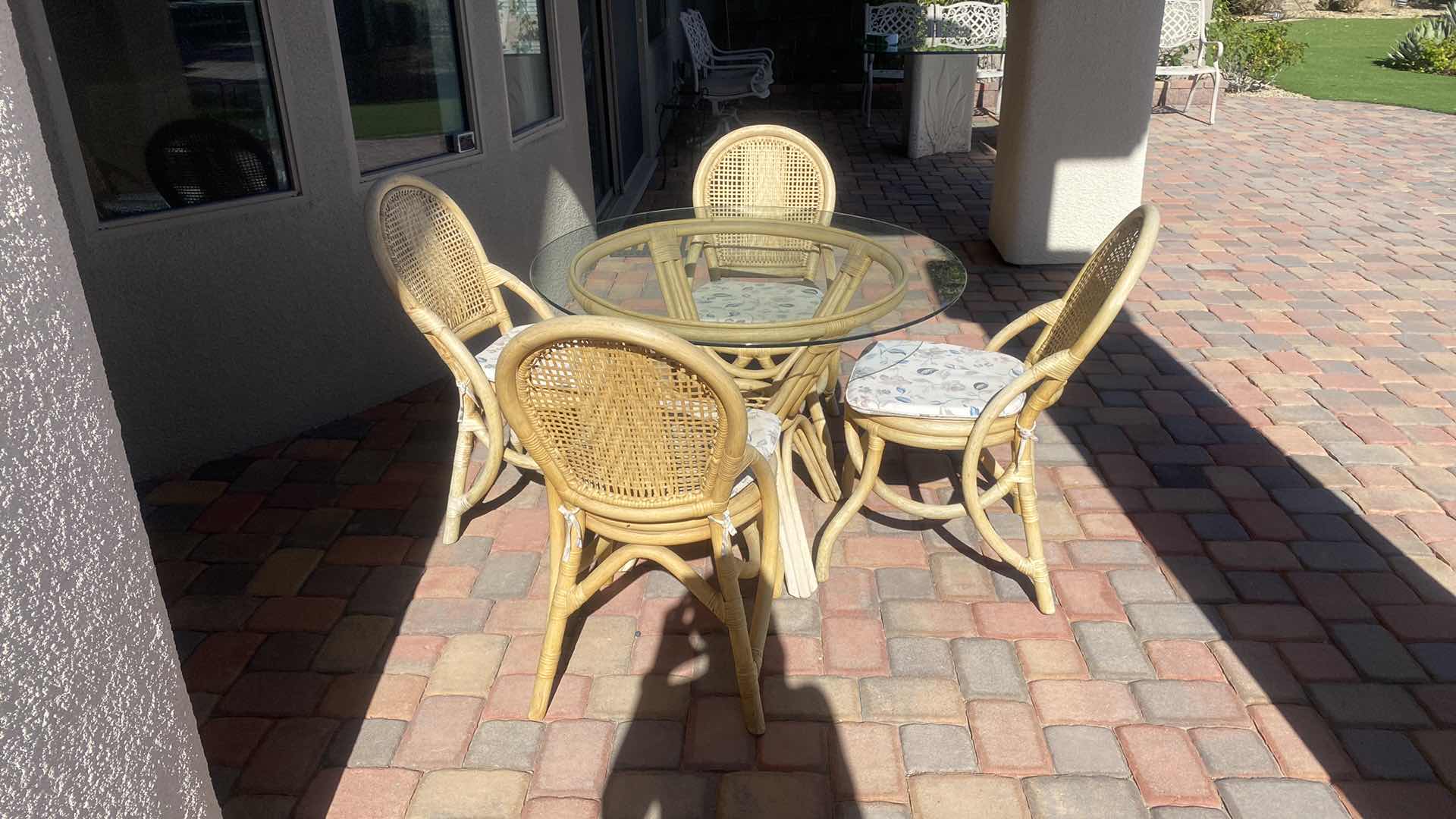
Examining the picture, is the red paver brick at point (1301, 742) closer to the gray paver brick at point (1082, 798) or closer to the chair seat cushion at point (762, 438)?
the gray paver brick at point (1082, 798)

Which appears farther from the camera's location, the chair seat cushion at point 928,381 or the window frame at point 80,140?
the window frame at point 80,140

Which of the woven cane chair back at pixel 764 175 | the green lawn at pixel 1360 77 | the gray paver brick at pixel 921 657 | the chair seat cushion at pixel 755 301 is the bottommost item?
the gray paver brick at pixel 921 657

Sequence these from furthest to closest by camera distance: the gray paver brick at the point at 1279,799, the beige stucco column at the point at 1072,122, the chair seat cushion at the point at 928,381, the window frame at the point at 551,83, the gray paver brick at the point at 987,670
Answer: the beige stucco column at the point at 1072,122, the window frame at the point at 551,83, the chair seat cushion at the point at 928,381, the gray paver brick at the point at 987,670, the gray paver brick at the point at 1279,799

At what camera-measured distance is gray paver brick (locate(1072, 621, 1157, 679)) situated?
2.40 m

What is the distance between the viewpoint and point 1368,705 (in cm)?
229

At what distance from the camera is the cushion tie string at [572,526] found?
2166 millimetres

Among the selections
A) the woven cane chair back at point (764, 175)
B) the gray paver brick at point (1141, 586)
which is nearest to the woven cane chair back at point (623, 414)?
the gray paver brick at point (1141, 586)

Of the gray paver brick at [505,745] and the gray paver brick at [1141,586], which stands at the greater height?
the gray paver brick at [505,745]

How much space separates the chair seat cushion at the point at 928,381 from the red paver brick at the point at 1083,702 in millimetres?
651

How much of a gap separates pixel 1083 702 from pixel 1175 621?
1.43 ft

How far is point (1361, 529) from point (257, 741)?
2906mm

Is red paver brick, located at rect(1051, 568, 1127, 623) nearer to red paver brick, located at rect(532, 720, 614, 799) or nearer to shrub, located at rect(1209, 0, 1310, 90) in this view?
red paver brick, located at rect(532, 720, 614, 799)

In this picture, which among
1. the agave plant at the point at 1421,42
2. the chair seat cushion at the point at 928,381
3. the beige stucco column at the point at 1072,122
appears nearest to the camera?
the chair seat cushion at the point at 928,381

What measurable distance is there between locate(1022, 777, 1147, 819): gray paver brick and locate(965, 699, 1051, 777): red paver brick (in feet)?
0.13
